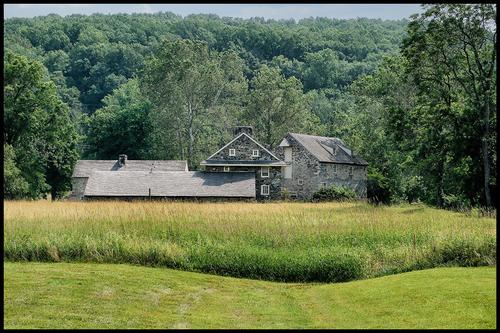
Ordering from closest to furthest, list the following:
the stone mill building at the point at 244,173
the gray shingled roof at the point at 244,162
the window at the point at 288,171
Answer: the stone mill building at the point at 244,173
the gray shingled roof at the point at 244,162
the window at the point at 288,171

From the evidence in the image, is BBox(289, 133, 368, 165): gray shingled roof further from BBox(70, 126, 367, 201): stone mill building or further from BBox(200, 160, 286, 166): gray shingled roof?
BBox(200, 160, 286, 166): gray shingled roof

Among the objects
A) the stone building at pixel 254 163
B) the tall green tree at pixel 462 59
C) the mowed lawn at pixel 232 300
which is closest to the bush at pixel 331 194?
the stone building at pixel 254 163

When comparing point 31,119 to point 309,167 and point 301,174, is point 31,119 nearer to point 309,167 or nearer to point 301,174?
point 301,174

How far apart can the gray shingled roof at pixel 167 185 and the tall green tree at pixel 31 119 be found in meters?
4.71

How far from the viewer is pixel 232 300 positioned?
11.5 m

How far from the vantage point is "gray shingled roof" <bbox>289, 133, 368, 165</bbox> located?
157 ft

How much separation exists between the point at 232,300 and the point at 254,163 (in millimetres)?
35339

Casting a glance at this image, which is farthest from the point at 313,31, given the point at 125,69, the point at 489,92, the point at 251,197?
the point at 489,92

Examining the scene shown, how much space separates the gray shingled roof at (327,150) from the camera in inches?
1890

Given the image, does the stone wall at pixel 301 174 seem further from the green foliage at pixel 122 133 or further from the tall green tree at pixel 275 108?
the green foliage at pixel 122 133

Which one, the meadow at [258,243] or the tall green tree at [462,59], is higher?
the tall green tree at [462,59]

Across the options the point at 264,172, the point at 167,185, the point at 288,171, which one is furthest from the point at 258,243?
the point at 288,171

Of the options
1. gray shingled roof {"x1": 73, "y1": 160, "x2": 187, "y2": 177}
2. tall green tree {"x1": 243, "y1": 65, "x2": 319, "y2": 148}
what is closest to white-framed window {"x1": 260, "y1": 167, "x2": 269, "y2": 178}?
gray shingled roof {"x1": 73, "y1": 160, "x2": 187, "y2": 177}

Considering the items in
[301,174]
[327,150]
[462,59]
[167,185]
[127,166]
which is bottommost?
[167,185]
